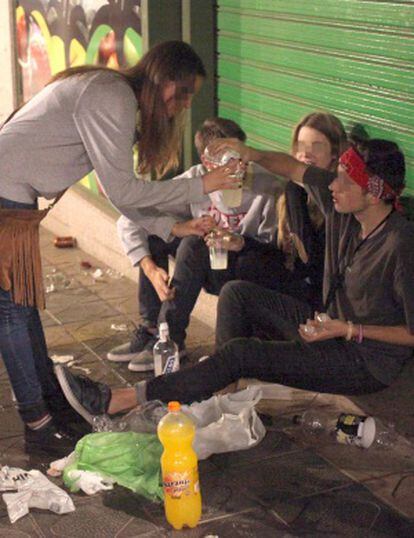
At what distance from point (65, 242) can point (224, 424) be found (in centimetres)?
421

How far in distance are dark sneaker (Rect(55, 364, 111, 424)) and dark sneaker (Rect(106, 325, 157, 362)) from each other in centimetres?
96

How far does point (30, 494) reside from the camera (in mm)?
4551

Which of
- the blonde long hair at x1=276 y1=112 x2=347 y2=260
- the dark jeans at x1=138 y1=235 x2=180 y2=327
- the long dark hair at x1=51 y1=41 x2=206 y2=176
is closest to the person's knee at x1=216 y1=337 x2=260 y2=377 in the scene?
the blonde long hair at x1=276 y1=112 x2=347 y2=260

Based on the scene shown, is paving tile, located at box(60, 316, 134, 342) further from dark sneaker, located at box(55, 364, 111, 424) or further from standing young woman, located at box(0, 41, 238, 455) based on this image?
standing young woman, located at box(0, 41, 238, 455)

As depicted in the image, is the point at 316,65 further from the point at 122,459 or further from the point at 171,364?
the point at 122,459

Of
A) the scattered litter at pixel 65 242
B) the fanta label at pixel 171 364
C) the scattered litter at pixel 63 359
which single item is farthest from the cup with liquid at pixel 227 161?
the scattered litter at pixel 65 242

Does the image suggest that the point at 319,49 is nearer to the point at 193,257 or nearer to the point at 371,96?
the point at 371,96

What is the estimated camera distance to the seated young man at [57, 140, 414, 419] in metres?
4.77

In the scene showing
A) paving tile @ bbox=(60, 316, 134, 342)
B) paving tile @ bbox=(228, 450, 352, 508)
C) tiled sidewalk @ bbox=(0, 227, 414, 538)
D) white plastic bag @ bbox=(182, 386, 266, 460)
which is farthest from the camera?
paving tile @ bbox=(60, 316, 134, 342)

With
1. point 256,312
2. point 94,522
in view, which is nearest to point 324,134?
point 256,312

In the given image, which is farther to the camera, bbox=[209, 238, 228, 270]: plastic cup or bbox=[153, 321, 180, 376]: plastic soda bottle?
bbox=[209, 238, 228, 270]: plastic cup

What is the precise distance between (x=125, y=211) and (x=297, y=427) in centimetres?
136

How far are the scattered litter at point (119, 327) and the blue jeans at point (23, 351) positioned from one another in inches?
57.5

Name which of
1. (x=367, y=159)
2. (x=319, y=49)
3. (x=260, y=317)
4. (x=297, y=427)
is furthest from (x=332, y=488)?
(x=319, y=49)
